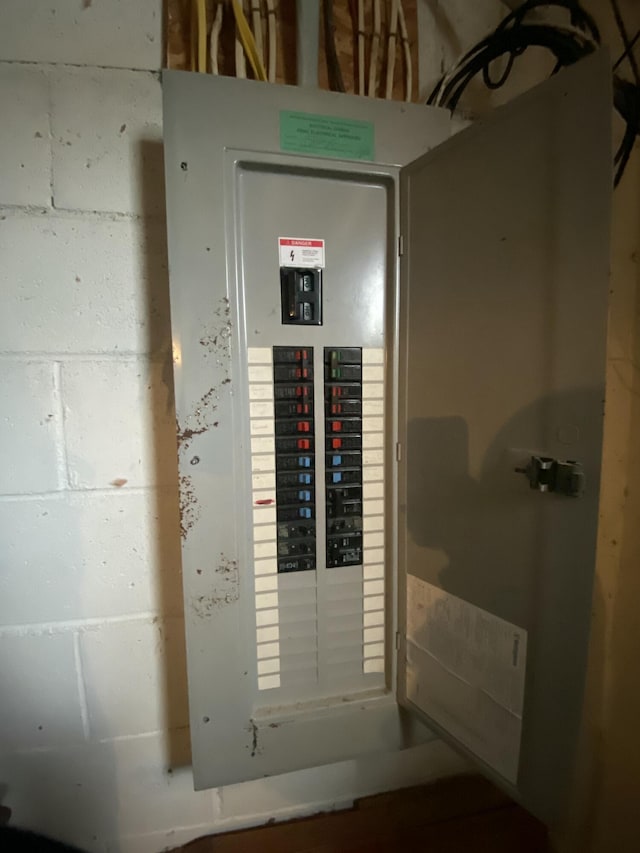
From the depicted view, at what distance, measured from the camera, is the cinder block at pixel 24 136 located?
0.69 meters

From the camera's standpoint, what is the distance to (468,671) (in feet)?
2.18

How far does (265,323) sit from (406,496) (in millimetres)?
378

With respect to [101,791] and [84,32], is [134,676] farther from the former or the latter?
[84,32]

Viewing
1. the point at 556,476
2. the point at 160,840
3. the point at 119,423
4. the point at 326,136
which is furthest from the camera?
the point at 160,840

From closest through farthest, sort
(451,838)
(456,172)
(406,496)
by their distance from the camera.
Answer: (456,172) < (406,496) < (451,838)

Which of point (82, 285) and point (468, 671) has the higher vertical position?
point (82, 285)

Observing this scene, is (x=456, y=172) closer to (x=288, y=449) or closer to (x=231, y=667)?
(x=288, y=449)

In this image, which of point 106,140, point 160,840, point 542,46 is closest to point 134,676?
point 160,840

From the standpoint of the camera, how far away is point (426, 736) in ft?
2.56

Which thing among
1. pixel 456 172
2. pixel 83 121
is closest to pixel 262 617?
pixel 456 172

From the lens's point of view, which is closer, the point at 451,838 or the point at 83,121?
the point at 83,121

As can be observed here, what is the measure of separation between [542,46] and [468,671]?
1067 mm

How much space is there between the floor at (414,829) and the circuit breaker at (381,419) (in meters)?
0.34

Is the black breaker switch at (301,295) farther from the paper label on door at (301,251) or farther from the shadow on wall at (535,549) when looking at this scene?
the shadow on wall at (535,549)
